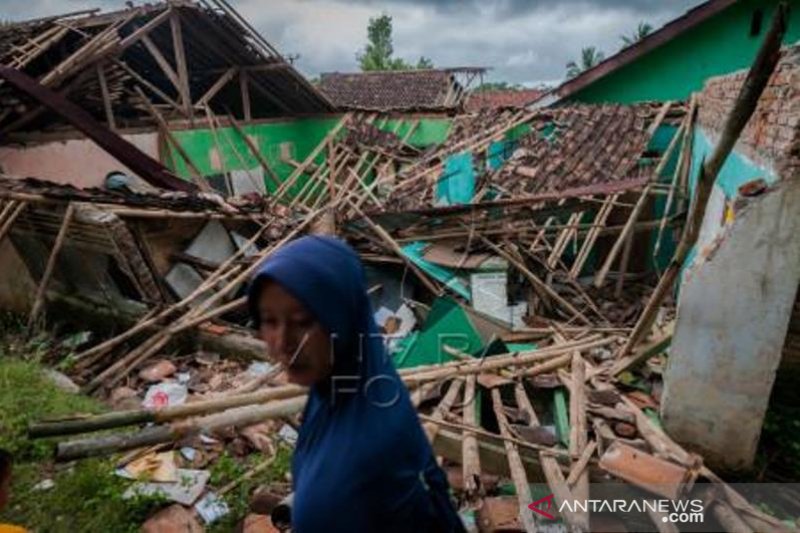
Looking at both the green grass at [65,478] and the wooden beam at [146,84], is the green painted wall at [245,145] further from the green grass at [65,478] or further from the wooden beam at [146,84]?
the green grass at [65,478]

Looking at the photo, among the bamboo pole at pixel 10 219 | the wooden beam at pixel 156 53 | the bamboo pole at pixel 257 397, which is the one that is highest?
the wooden beam at pixel 156 53

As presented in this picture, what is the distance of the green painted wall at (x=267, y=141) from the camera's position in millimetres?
12094

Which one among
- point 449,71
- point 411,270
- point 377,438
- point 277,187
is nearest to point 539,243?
point 411,270

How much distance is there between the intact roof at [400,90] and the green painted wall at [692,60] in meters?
7.93

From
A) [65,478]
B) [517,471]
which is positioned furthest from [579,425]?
[65,478]

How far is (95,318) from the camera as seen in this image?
706 cm

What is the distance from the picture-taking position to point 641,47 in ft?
43.4

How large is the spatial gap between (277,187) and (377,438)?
1320 centimetres

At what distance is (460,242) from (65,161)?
23.8ft

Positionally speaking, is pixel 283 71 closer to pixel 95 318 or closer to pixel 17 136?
pixel 17 136

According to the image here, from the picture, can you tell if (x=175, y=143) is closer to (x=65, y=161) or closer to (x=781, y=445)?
(x=65, y=161)

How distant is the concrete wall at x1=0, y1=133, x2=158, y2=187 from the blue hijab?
9.61 m

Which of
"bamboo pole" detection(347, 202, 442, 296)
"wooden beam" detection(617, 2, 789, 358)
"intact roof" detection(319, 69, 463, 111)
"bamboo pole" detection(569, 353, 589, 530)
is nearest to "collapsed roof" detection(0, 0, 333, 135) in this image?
"bamboo pole" detection(347, 202, 442, 296)

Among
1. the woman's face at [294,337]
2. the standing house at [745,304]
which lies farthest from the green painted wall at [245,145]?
the woman's face at [294,337]
